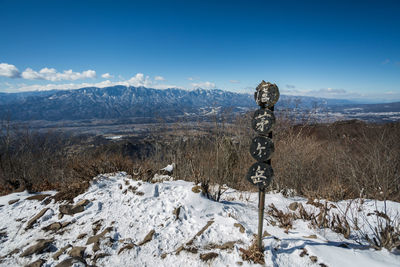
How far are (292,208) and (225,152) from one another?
3.27 metres

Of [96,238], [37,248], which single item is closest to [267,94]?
[96,238]

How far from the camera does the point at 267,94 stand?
2.61 metres

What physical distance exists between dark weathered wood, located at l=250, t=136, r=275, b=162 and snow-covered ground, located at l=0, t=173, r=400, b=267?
161 centimetres

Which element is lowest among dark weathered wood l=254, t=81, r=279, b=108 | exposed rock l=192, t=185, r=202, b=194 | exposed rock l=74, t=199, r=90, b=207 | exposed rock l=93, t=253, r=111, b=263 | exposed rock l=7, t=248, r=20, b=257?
exposed rock l=7, t=248, r=20, b=257

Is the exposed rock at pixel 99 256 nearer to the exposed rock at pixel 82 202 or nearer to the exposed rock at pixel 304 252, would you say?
the exposed rock at pixel 82 202

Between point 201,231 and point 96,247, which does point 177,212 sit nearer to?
point 201,231

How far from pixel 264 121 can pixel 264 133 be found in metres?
0.17

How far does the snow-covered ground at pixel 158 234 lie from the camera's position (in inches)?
116

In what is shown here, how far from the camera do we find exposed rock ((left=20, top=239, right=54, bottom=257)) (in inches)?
123

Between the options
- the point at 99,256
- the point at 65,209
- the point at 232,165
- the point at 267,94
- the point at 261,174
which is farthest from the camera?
the point at 232,165

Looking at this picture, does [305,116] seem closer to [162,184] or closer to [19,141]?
[162,184]

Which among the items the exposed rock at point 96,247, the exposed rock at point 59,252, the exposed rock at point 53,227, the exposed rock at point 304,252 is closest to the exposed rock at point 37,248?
the exposed rock at point 59,252

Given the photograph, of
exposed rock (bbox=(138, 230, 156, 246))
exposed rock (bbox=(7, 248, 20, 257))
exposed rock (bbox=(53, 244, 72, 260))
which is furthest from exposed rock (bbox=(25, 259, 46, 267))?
exposed rock (bbox=(138, 230, 156, 246))

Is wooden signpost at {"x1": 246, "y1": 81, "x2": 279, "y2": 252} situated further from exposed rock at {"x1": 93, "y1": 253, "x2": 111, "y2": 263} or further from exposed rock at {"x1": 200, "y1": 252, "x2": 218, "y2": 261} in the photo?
exposed rock at {"x1": 93, "y1": 253, "x2": 111, "y2": 263}
